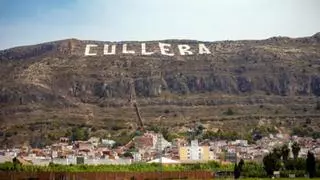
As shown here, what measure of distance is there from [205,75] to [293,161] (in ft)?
240

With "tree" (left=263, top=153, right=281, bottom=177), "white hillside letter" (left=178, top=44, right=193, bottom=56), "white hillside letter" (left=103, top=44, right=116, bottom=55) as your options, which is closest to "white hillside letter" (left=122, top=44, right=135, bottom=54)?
"white hillside letter" (left=103, top=44, right=116, bottom=55)

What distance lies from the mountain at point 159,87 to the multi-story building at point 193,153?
66.1ft

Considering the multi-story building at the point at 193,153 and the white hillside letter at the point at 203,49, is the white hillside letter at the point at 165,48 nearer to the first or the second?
the white hillside letter at the point at 203,49

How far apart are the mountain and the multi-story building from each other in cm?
2015

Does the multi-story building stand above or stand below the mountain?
below

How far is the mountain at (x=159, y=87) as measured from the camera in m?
123

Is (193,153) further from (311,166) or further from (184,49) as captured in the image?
(184,49)

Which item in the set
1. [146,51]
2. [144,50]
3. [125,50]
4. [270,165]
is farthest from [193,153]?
[125,50]

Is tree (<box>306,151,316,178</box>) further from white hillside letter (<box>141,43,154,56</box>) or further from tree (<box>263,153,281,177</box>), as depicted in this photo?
white hillside letter (<box>141,43,154,56</box>)

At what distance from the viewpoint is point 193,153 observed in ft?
330

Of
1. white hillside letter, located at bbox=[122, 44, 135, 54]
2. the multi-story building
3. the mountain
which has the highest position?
white hillside letter, located at bbox=[122, 44, 135, 54]

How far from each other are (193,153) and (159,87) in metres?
44.9

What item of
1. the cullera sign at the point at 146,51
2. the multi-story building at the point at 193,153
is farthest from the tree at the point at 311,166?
the cullera sign at the point at 146,51

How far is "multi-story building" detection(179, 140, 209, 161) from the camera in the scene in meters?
100
